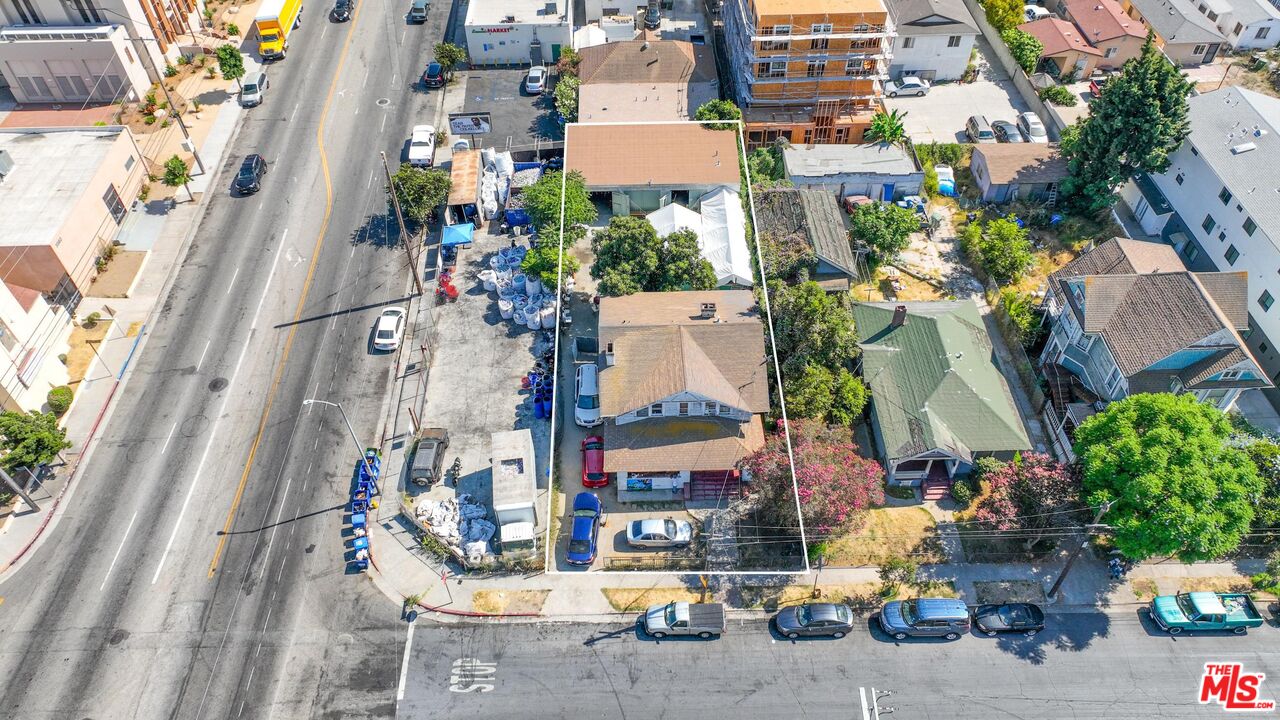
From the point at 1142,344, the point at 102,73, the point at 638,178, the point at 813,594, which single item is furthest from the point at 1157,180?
the point at 102,73

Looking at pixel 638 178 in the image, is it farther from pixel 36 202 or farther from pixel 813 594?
pixel 36 202

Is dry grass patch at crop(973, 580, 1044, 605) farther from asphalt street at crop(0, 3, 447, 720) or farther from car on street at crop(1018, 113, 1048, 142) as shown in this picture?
car on street at crop(1018, 113, 1048, 142)

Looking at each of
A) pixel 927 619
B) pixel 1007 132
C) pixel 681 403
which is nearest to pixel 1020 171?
pixel 1007 132

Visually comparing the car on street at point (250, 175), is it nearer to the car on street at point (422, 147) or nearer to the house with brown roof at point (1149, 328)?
the car on street at point (422, 147)

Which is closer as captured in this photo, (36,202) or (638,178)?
(36,202)

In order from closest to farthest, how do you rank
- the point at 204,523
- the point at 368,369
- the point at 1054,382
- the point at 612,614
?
the point at 612,614
the point at 204,523
the point at 1054,382
the point at 368,369

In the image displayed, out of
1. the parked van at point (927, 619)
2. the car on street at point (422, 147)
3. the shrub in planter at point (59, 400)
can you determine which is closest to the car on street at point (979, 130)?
the parked van at point (927, 619)
